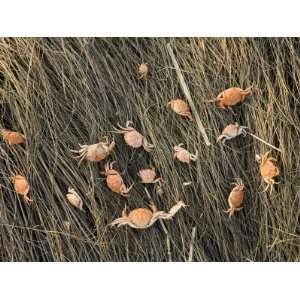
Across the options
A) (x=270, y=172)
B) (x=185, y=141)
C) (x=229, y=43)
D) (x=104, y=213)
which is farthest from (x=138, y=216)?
(x=229, y=43)

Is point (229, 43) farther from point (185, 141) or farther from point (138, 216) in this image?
point (138, 216)

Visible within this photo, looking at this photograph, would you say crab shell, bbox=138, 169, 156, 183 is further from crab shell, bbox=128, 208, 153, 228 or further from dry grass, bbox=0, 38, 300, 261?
crab shell, bbox=128, 208, 153, 228

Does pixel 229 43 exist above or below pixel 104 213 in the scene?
above

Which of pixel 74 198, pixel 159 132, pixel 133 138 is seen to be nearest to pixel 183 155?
pixel 159 132

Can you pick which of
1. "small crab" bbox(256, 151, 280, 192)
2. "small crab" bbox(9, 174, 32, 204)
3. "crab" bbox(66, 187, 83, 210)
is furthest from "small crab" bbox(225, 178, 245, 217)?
"small crab" bbox(9, 174, 32, 204)

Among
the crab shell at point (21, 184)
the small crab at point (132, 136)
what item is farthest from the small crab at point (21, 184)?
the small crab at point (132, 136)

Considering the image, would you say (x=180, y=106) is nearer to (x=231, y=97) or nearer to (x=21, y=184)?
(x=231, y=97)

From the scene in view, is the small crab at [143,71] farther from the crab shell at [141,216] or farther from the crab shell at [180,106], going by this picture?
the crab shell at [141,216]
